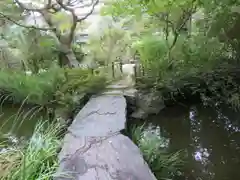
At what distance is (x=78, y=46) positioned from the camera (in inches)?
188

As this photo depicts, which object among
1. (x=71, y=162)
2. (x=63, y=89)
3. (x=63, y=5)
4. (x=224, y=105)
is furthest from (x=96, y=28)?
(x=71, y=162)

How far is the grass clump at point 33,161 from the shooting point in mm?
2113

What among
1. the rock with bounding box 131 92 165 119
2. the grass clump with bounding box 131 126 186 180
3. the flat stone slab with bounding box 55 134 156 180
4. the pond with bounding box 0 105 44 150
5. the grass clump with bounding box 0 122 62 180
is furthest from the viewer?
the rock with bounding box 131 92 165 119

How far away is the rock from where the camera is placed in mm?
3887

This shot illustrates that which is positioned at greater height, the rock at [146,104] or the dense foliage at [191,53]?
the dense foliage at [191,53]

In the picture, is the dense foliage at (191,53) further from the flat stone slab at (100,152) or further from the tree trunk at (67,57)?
the flat stone slab at (100,152)

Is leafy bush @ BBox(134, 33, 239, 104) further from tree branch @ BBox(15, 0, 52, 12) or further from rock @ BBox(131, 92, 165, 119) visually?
tree branch @ BBox(15, 0, 52, 12)

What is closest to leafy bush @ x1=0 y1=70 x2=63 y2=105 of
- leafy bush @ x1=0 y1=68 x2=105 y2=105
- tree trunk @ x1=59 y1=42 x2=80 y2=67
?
leafy bush @ x1=0 y1=68 x2=105 y2=105

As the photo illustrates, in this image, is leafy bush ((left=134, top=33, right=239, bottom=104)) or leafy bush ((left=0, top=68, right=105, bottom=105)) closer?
leafy bush ((left=0, top=68, right=105, bottom=105))

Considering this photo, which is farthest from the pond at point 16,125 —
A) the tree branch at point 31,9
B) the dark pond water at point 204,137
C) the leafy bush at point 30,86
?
the dark pond water at point 204,137

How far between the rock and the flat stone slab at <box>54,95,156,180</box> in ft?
1.72

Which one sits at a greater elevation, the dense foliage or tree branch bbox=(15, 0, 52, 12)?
tree branch bbox=(15, 0, 52, 12)

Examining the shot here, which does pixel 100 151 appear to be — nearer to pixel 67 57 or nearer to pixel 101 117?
pixel 101 117

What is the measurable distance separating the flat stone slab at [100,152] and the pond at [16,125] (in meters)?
0.63
